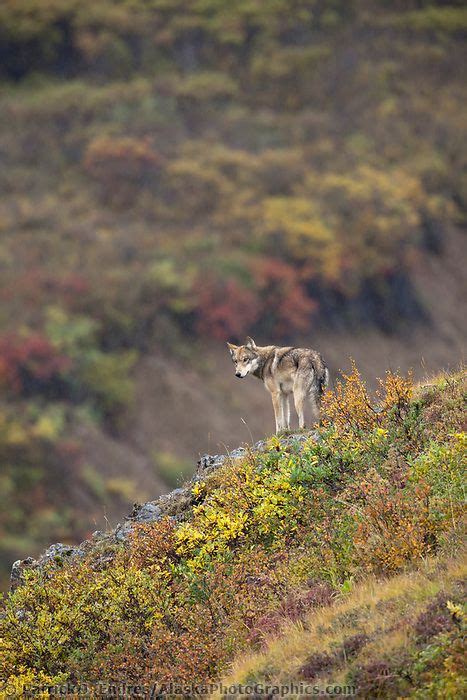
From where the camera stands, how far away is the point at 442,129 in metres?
60.3

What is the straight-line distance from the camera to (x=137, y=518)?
1334 centimetres

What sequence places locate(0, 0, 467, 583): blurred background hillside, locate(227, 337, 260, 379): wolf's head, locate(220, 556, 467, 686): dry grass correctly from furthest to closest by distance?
locate(0, 0, 467, 583): blurred background hillside → locate(227, 337, 260, 379): wolf's head → locate(220, 556, 467, 686): dry grass

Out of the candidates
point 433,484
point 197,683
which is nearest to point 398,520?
point 433,484

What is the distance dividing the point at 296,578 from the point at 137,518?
14.6 feet

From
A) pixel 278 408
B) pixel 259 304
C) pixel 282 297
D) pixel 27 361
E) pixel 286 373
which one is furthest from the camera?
pixel 282 297

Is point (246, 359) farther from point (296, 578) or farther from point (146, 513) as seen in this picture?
point (296, 578)

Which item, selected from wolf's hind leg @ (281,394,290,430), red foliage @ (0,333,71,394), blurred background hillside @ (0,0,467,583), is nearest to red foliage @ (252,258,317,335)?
blurred background hillside @ (0,0,467,583)

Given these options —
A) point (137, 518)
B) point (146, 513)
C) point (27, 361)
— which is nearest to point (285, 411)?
point (146, 513)

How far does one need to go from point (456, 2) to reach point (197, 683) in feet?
245

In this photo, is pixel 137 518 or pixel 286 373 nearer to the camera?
pixel 137 518

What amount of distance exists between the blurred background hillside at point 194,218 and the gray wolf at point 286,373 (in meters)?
14.6

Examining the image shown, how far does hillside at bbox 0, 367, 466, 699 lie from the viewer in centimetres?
755

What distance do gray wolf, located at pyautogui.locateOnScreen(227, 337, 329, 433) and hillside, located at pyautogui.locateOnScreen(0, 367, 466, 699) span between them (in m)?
1.38

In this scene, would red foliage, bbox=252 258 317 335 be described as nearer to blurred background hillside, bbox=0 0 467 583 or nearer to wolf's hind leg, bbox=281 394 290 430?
blurred background hillside, bbox=0 0 467 583
